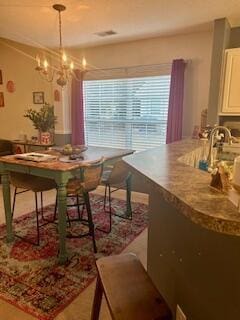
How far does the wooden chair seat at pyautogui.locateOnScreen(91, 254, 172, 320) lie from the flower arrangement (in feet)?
12.0

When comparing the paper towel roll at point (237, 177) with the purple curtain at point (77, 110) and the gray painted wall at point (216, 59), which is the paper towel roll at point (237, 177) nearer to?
the gray painted wall at point (216, 59)

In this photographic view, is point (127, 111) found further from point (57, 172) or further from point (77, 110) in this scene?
point (57, 172)

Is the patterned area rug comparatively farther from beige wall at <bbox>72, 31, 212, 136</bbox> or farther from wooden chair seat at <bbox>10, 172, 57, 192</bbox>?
beige wall at <bbox>72, 31, 212, 136</bbox>

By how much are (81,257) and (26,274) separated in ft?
1.67

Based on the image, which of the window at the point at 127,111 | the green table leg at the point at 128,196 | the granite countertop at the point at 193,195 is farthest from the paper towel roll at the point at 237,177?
the window at the point at 127,111

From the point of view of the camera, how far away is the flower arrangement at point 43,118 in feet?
15.0

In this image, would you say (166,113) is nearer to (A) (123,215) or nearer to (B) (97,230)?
(A) (123,215)

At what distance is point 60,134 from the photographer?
514cm

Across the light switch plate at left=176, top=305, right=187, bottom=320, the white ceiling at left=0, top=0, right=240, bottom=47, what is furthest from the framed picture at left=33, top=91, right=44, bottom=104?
the light switch plate at left=176, top=305, right=187, bottom=320

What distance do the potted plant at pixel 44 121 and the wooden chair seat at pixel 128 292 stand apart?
3.67 metres

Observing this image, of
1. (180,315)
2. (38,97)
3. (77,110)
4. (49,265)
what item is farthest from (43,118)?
(180,315)

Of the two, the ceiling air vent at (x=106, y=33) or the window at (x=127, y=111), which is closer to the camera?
the ceiling air vent at (x=106, y=33)

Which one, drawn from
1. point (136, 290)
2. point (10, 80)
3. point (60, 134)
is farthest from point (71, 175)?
point (10, 80)

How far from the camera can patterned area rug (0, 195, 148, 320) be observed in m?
1.92
